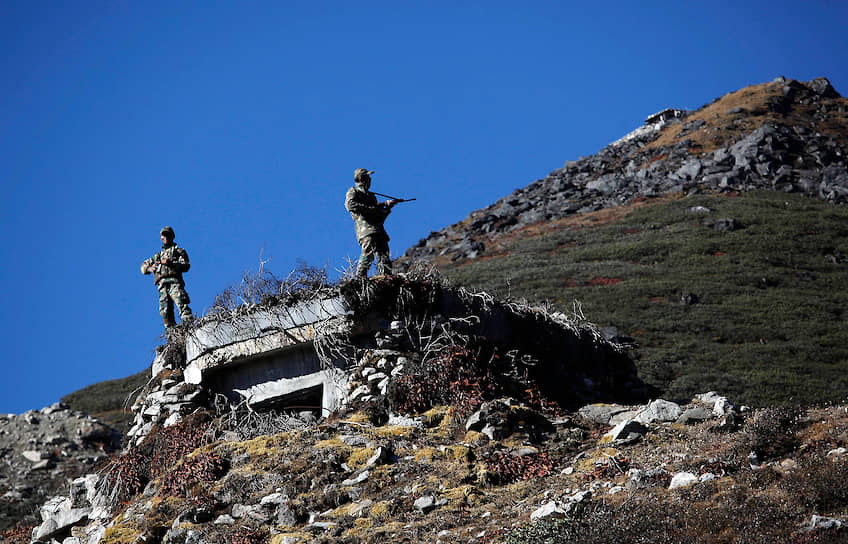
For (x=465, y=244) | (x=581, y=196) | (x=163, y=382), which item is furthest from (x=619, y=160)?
(x=163, y=382)

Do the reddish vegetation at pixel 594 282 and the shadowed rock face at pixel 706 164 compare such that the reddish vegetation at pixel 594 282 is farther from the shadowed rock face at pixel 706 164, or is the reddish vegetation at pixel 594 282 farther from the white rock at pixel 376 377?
the white rock at pixel 376 377

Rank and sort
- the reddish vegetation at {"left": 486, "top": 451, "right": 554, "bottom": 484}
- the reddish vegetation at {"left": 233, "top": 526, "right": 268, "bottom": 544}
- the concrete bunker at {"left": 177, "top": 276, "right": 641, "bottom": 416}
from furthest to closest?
the concrete bunker at {"left": 177, "top": 276, "right": 641, "bottom": 416} → the reddish vegetation at {"left": 486, "top": 451, "right": 554, "bottom": 484} → the reddish vegetation at {"left": 233, "top": 526, "right": 268, "bottom": 544}

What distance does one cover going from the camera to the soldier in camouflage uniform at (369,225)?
12.5 m

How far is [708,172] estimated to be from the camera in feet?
208

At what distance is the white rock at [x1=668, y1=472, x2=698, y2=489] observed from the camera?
6.75 metres

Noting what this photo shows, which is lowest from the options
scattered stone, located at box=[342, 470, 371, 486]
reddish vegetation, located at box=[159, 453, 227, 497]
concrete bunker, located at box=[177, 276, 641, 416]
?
scattered stone, located at box=[342, 470, 371, 486]

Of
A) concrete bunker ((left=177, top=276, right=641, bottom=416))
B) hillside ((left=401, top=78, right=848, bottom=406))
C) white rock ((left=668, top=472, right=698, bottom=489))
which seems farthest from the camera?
hillside ((left=401, top=78, right=848, bottom=406))

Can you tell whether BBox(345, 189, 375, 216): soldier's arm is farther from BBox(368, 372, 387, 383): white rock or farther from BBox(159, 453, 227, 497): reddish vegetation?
BBox(159, 453, 227, 497): reddish vegetation

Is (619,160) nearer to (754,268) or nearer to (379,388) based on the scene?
(754,268)

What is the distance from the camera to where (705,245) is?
4069 centimetres

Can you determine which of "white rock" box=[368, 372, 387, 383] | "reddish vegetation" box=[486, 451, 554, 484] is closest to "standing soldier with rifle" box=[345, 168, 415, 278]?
"white rock" box=[368, 372, 387, 383]

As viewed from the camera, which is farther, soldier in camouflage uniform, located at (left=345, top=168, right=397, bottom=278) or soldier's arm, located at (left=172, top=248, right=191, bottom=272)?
soldier's arm, located at (left=172, top=248, right=191, bottom=272)

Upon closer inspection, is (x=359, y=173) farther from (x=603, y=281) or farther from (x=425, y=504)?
(x=603, y=281)

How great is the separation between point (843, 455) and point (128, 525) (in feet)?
23.5
